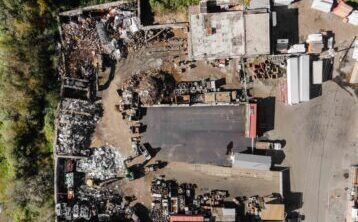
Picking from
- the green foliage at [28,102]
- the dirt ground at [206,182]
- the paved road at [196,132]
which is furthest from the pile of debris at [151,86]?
the green foliage at [28,102]

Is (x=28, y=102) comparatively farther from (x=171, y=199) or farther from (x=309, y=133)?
(x=309, y=133)

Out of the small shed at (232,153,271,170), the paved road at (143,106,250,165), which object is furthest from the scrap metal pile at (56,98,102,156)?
the small shed at (232,153,271,170)

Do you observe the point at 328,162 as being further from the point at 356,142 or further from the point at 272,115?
the point at 272,115

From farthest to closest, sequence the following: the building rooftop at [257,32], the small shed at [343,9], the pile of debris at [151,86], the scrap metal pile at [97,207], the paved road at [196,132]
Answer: the scrap metal pile at [97,207] < the paved road at [196,132] < the pile of debris at [151,86] < the small shed at [343,9] < the building rooftop at [257,32]

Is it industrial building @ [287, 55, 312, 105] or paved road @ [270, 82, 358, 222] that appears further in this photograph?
paved road @ [270, 82, 358, 222]

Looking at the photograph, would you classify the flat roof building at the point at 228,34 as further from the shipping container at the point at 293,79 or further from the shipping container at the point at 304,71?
the shipping container at the point at 304,71

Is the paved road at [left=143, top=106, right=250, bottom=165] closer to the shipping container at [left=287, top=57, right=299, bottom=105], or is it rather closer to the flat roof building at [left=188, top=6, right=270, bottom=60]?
the shipping container at [left=287, top=57, right=299, bottom=105]

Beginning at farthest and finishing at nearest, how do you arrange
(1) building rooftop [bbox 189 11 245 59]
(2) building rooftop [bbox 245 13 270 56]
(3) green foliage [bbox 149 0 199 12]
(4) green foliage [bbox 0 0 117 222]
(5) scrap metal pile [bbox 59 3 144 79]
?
(5) scrap metal pile [bbox 59 3 144 79], (3) green foliage [bbox 149 0 199 12], (4) green foliage [bbox 0 0 117 222], (1) building rooftop [bbox 189 11 245 59], (2) building rooftop [bbox 245 13 270 56]
